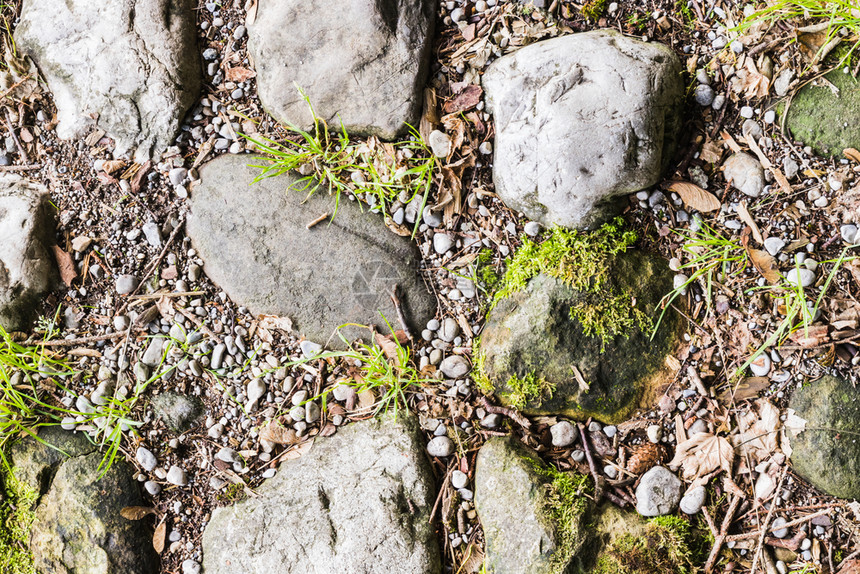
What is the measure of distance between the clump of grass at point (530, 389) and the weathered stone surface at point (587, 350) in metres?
0.02

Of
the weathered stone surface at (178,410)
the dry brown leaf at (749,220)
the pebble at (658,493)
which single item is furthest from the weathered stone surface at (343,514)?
the dry brown leaf at (749,220)

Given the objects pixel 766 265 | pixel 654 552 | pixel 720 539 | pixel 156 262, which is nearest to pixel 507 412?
pixel 654 552

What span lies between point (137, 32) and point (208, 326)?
1639 millimetres

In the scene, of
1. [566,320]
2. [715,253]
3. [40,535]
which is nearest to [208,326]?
[40,535]

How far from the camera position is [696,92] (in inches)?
106

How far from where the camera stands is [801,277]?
256 centimetres

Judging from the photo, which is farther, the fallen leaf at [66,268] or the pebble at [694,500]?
the fallen leaf at [66,268]

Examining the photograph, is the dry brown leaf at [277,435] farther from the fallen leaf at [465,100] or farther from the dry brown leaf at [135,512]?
the fallen leaf at [465,100]

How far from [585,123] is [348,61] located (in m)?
1.26

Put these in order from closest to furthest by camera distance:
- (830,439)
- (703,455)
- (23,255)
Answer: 1. (830,439)
2. (703,455)
3. (23,255)

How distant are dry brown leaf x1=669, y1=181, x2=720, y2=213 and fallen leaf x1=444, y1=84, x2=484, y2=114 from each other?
1079mm

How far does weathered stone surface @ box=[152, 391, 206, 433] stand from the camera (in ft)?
9.53

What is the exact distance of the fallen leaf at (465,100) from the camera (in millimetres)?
2809

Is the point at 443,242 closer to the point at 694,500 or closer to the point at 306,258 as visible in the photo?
the point at 306,258
